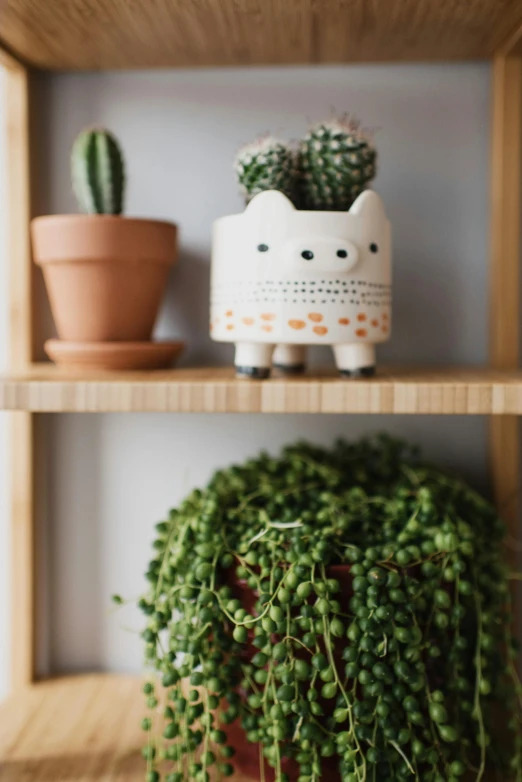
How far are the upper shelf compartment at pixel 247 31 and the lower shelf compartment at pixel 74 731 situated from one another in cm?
87

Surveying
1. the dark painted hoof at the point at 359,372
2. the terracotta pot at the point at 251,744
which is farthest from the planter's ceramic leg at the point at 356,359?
the terracotta pot at the point at 251,744

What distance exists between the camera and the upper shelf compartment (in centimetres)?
83

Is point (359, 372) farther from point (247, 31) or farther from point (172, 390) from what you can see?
point (247, 31)

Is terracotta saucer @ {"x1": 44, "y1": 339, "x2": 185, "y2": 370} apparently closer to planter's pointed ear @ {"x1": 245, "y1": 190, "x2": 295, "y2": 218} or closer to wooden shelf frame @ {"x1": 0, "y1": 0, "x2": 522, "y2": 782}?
wooden shelf frame @ {"x1": 0, "y1": 0, "x2": 522, "y2": 782}

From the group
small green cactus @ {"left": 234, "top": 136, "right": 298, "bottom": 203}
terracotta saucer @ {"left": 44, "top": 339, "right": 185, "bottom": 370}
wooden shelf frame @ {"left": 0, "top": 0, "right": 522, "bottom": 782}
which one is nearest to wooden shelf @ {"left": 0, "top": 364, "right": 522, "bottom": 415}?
wooden shelf frame @ {"left": 0, "top": 0, "right": 522, "bottom": 782}

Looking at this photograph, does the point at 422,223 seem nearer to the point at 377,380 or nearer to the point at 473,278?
the point at 473,278

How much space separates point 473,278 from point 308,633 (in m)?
0.56

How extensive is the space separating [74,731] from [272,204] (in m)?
0.69

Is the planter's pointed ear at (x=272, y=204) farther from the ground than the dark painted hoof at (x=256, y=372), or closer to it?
farther from the ground

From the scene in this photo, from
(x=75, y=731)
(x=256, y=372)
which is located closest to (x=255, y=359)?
(x=256, y=372)

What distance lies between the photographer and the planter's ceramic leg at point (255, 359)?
0.80 metres

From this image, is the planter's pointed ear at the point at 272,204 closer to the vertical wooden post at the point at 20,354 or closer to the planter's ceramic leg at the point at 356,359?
the planter's ceramic leg at the point at 356,359

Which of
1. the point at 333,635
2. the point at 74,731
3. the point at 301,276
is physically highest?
the point at 301,276

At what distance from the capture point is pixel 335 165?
779 mm
